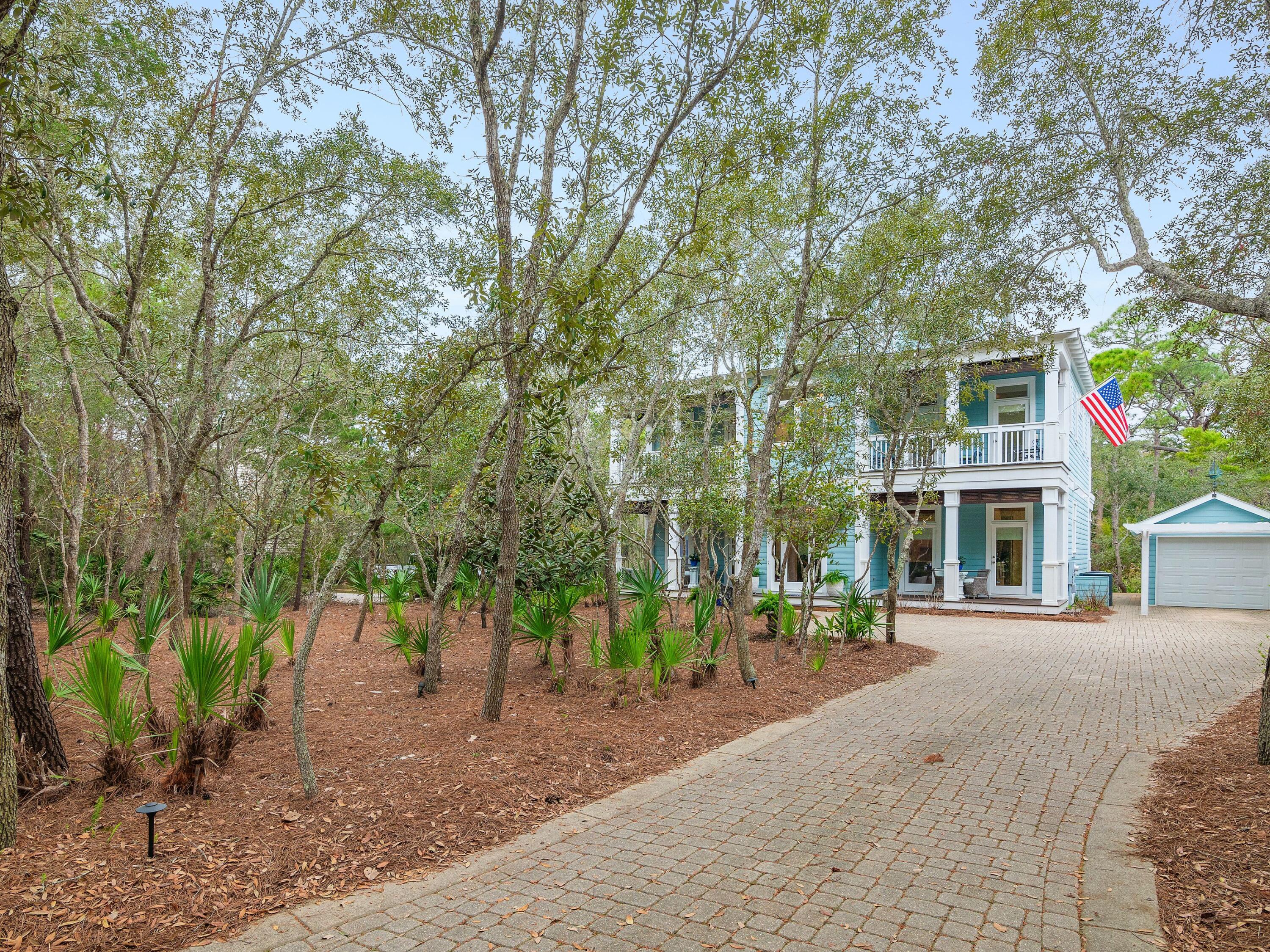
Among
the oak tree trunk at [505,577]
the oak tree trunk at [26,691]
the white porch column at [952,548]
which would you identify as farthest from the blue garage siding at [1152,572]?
the oak tree trunk at [26,691]

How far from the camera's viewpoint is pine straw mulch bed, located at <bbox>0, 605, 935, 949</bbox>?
312 centimetres

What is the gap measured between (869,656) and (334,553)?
13.9 meters

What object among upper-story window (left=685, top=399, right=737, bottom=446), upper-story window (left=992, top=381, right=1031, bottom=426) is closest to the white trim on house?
upper-story window (left=992, top=381, right=1031, bottom=426)

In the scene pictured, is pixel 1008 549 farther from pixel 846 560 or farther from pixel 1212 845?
pixel 1212 845

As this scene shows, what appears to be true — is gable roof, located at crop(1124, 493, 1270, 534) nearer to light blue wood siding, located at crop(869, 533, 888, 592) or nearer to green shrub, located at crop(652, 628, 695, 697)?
light blue wood siding, located at crop(869, 533, 888, 592)

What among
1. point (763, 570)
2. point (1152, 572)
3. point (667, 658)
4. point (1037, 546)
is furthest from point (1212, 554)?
point (667, 658)

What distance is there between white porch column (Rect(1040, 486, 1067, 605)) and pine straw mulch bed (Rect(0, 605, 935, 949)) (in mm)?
12569

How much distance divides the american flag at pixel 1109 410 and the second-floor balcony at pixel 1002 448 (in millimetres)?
1035

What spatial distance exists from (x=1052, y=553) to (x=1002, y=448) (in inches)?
Answer: 111

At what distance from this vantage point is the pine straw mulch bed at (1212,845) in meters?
3.12

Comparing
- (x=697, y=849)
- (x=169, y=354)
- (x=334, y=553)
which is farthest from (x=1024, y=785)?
(x=334, y=553)

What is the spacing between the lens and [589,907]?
3.29 meters

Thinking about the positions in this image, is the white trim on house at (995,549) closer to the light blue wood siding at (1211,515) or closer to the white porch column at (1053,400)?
the white porch column at (1053,400)

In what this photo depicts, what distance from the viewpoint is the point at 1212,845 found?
3943 mm
